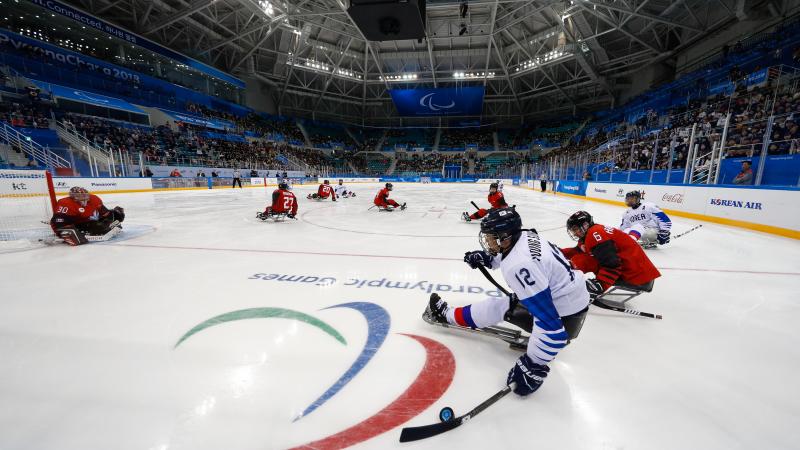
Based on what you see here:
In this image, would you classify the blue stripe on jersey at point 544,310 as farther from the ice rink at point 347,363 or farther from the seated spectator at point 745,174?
the seated spectator at point 745,174

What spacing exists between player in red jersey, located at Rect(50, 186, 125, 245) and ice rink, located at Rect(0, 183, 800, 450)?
0.99m

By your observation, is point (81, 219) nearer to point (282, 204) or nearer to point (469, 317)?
point (282, 204)

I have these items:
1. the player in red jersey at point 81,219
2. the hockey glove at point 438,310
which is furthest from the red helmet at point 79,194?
the hockey glove at point 438,310

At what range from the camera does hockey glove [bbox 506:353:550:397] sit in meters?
1.78

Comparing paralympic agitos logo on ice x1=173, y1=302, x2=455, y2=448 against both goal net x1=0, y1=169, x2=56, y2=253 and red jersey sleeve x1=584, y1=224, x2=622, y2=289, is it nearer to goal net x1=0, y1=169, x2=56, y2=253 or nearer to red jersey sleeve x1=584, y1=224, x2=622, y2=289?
red jersey sleeve x1=584, y1=224, x2=622, y2=289

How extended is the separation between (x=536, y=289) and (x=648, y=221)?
16.4 feet

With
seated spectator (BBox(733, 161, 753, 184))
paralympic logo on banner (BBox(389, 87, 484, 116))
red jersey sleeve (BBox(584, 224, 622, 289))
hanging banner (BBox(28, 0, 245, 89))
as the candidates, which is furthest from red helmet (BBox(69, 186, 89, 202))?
paralympic logo on banner (BBox(389, 87, 484, 116))

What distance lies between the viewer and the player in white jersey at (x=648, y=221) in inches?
205

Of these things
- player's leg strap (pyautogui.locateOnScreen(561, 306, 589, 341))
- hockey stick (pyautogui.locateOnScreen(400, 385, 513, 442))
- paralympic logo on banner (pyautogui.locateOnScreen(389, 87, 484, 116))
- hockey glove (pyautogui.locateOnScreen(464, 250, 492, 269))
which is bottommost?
hockey stick (pyautogui.locateOnScreen(400, 385, 513, 442))

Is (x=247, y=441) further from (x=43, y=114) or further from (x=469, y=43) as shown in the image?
(x=469, y=43)

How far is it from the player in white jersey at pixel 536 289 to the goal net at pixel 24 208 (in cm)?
728

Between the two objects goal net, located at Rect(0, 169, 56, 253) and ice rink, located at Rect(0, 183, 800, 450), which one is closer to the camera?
ice rink, located at Rect(0, 183, 800, 450)

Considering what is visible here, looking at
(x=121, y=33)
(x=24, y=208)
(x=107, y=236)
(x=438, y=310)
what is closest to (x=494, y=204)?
(x=438, y=310)

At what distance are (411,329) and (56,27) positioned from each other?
119ft
